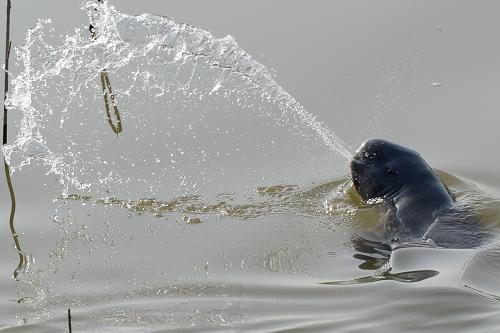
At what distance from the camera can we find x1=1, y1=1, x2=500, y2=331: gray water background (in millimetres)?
9039

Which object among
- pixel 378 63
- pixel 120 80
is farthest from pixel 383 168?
pixel 120 80

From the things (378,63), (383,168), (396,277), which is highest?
(378,63)

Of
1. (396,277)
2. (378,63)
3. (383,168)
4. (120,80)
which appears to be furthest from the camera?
(378,63)

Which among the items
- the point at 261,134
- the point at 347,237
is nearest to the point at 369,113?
the point at 261,134

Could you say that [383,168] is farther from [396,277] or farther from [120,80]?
[120,80]

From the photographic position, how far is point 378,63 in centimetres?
1002

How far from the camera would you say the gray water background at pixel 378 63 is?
9.04 meters

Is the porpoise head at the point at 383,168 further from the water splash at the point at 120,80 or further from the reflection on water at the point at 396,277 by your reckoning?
the reflection on water at the point at 396,277

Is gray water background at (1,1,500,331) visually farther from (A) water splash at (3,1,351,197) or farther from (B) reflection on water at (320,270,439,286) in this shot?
(B) reflection on water at (320,270,439,286)

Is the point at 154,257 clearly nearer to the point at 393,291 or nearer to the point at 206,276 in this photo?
the point at 206,276

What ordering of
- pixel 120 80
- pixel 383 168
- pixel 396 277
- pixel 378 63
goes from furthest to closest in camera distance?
pixel 378 63 → pixel 120 80 → pixel 383 168 → pixel 396 277

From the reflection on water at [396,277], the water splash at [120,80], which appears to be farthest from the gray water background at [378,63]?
the reflection on water at [396,277]

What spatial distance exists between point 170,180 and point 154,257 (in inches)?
51.8

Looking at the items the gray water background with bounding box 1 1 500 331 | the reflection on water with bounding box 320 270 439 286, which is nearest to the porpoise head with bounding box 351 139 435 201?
the gray water background with bounding box 1 1 500 331
